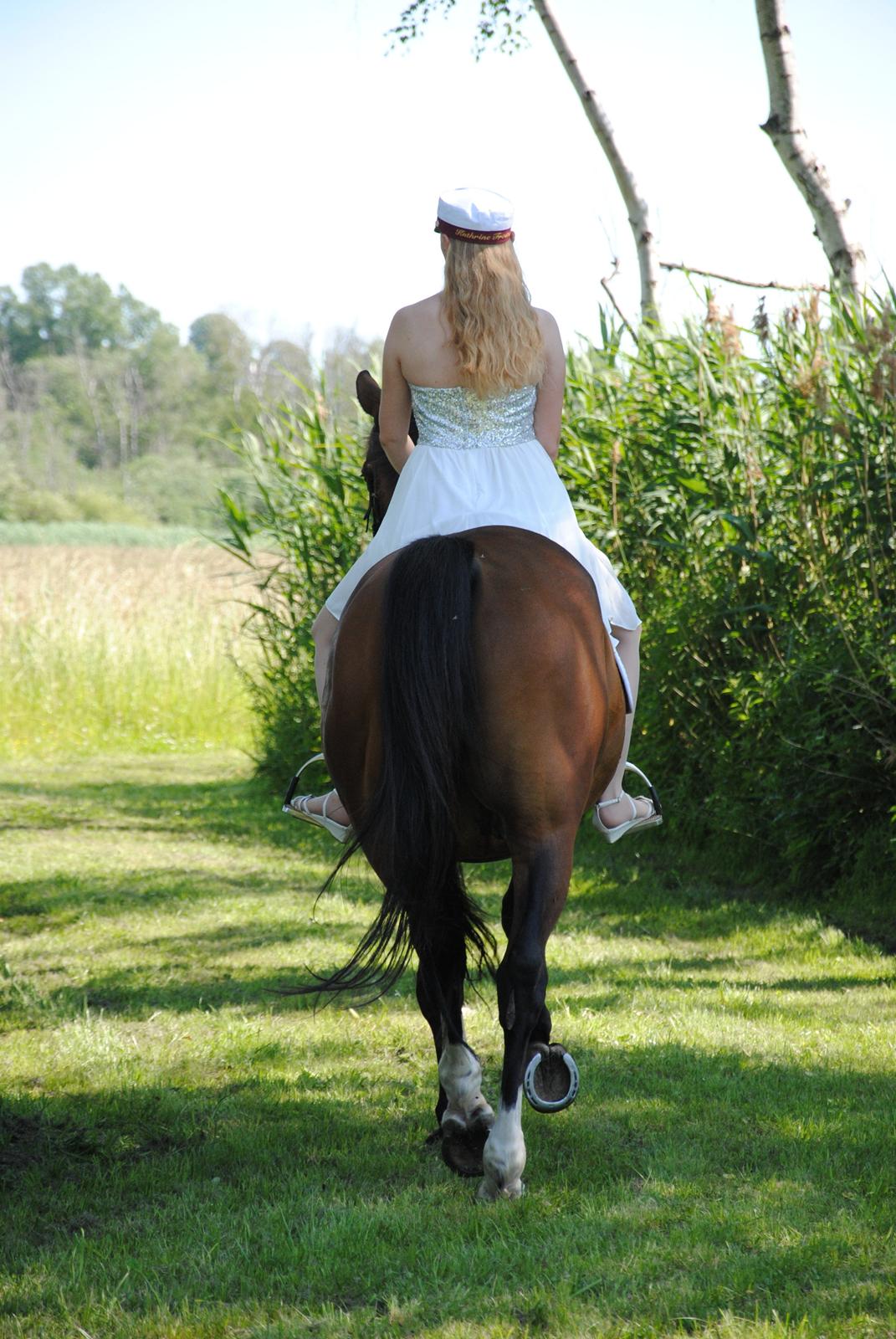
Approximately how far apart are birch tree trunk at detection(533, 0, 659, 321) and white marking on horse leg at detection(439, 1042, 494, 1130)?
24.9ft

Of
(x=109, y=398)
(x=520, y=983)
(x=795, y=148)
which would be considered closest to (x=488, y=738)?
(x=520, y=983)

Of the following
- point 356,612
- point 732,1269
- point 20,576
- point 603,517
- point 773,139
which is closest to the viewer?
point 732,1269

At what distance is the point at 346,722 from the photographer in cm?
300

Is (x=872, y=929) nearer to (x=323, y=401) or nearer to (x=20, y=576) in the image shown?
(x=323, y=401)

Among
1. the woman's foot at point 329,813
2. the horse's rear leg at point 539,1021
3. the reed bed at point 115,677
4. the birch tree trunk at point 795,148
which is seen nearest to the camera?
the horse's rear leg at point 539,1021

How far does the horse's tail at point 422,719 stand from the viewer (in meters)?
2.68

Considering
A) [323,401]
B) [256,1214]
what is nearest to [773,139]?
[323,401]

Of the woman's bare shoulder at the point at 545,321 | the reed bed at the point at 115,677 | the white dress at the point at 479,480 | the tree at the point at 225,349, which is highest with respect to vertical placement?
the tree at the point at 225,349

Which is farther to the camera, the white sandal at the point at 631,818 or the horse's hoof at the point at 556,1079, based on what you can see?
the white sandal at the point at 631,818

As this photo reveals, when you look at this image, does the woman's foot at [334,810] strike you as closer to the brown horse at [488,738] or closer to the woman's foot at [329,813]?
the woman's foot at [329,813]

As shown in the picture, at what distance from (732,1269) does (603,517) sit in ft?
18.6

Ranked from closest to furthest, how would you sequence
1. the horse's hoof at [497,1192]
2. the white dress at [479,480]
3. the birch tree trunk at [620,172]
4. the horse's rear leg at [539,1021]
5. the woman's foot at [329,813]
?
the horse's hoof at [497,1192]
the horse's rear leg at [539,1021]
the white dress at [479,480]
the woman's foot at [329,813]
the birch tree trunk at [620,172]

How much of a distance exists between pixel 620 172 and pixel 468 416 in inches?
284

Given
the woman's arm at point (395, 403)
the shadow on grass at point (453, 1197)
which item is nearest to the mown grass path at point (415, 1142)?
the shadow on grass at point (453, 1197)
